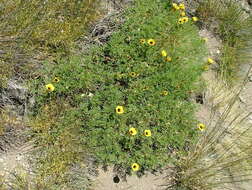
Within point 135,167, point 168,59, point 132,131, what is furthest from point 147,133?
point 168,59

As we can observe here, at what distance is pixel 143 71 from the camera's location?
390cm

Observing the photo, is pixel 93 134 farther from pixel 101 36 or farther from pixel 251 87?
pixel 251 87

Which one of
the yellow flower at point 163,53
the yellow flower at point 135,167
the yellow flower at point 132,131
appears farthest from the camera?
the yellow flower at point 163,53

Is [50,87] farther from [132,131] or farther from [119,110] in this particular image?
[132,131]

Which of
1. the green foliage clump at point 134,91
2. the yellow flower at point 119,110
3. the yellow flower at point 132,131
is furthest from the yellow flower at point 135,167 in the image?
the yellow flower at point 119,110

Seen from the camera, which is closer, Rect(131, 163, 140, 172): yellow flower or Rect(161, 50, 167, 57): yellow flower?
Rect(131, 163, 140, 172): yellow flower

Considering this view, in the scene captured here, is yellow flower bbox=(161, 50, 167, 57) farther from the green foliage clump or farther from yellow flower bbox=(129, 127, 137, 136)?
yellow flower bbox=(129, 127, 137, 136)

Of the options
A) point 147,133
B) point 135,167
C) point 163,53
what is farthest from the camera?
point 163,53

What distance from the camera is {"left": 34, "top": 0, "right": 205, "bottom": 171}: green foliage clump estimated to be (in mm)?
3496

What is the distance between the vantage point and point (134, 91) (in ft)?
12.2

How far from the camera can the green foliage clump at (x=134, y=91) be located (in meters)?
3.50

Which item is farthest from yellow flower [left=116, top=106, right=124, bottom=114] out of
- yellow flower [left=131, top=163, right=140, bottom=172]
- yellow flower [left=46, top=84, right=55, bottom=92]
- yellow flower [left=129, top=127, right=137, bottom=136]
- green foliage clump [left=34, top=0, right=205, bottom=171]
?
yellow flower [left=46, top=84, right=55, bottom=92]

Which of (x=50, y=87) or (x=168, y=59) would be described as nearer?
(x=50, y=87)

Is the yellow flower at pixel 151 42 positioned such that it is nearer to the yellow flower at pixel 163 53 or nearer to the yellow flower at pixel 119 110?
the yellow flower at pixel 163 53
